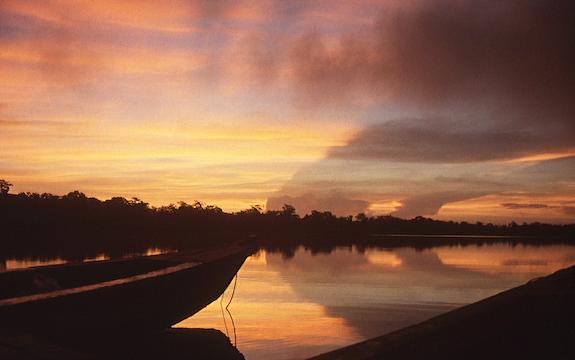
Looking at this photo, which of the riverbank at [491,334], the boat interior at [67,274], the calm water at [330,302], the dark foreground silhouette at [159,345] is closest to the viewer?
the riverbank at [491,334]

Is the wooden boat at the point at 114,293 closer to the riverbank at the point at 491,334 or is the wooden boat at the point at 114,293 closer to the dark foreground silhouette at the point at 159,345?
the dark foreground silhouette at the point at 159,345

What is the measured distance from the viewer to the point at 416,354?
352 centimetres

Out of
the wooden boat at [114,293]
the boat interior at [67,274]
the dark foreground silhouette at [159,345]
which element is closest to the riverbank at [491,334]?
the dark foreground silhouette at [159,345]

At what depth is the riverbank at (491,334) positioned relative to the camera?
133 inches

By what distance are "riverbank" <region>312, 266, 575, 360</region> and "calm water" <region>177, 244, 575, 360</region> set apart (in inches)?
152

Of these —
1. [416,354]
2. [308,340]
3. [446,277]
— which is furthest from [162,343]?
[446,277]

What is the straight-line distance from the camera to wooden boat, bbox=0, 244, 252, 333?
6.97 meters

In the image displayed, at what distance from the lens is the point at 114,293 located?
27.0ft

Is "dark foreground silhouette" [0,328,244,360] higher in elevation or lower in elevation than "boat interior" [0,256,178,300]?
lower

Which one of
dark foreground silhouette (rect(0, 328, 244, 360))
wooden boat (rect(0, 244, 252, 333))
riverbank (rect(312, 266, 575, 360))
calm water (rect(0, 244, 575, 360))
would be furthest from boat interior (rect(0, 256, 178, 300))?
riverbank (rect(312, 266, 575, 360))

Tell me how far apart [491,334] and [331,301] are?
34.4 feet

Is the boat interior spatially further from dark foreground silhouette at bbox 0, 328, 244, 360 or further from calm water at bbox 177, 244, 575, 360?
calm water at bbox 177, 244, 575, 360

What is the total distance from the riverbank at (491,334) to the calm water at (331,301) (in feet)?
12.6

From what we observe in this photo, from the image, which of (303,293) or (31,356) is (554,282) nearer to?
(31,356)
